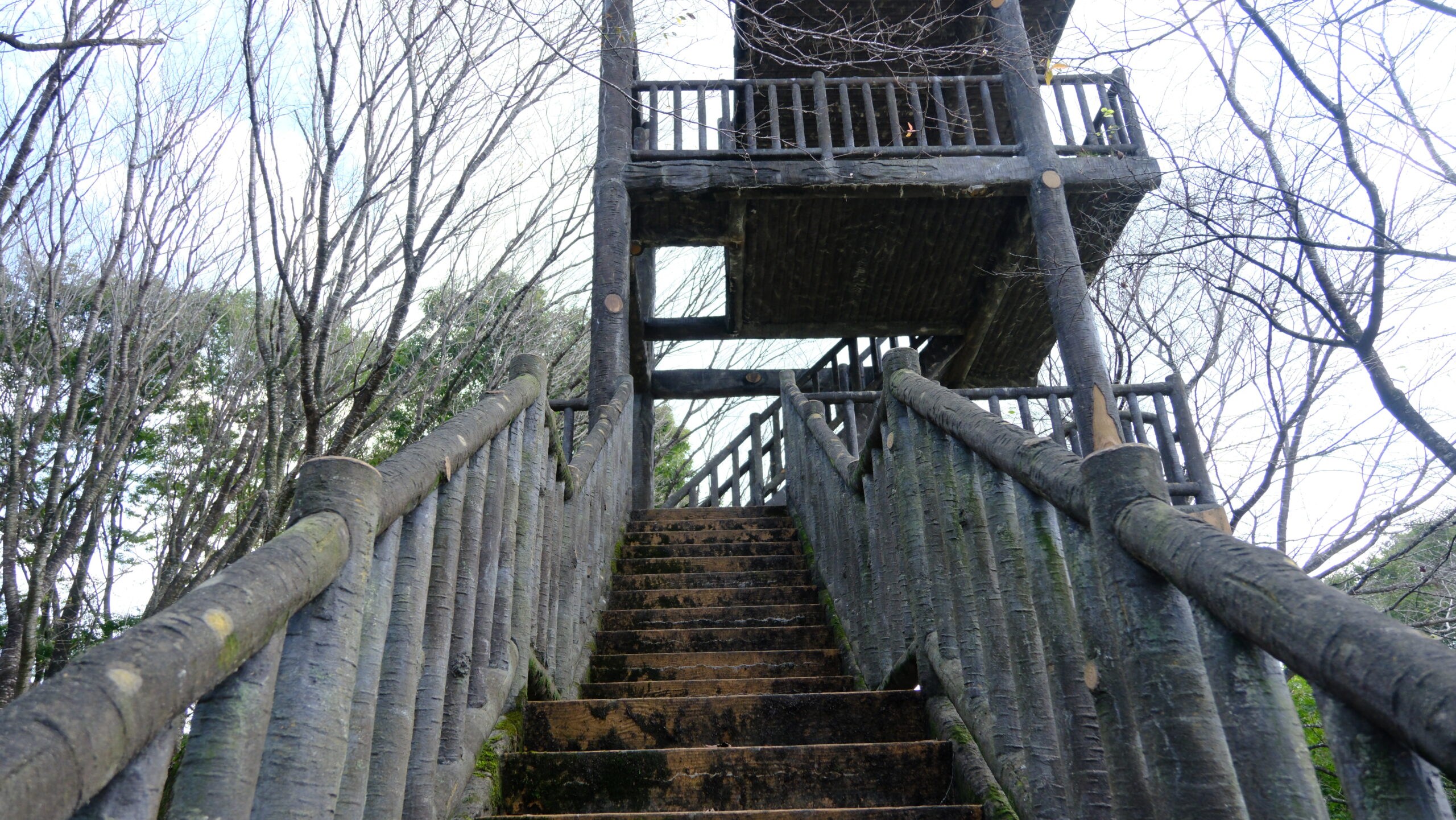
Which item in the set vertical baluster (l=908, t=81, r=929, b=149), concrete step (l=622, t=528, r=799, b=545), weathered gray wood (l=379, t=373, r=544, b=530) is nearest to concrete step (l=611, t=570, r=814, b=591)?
concrete step (l=622, t=528, r=799, b=545)

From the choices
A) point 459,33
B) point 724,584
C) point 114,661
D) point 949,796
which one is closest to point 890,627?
point 949,796

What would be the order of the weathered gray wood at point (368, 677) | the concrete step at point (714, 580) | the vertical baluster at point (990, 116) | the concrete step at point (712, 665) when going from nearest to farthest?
1. the weathered gray wood at point (368, 677)
2. the concrete step at point (712, 665)
3. the concrete step at point (714, 580)
4. the vertical baluster at point (990, 116)

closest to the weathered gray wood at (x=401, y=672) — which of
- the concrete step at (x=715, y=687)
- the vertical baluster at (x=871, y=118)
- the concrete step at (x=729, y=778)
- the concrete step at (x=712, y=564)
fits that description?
the concrete step at (x=729, y=778)

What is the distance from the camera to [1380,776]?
3.22 ft

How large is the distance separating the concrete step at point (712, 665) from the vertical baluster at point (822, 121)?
14.7ft

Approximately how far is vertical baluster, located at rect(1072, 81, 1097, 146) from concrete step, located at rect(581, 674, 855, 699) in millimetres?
5720

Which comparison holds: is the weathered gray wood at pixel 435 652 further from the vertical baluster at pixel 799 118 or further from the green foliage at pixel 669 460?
the green foliage at pixel 669 460

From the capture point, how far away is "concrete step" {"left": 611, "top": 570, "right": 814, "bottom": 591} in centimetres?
555

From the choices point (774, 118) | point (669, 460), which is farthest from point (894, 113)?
point (669, 460)

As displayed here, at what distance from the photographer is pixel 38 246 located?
5766mm

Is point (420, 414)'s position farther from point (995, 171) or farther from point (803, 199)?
point (995, 171)

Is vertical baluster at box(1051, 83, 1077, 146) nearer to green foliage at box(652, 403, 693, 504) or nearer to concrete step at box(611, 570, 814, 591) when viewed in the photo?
concrete step at box(611, 570, 814, 591)

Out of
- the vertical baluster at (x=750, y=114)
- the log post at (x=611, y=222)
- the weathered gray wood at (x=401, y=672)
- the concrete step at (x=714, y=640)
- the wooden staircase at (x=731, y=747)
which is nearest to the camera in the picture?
the weathered gray wood at (x=401, y=672)

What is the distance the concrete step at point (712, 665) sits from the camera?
4246mm
